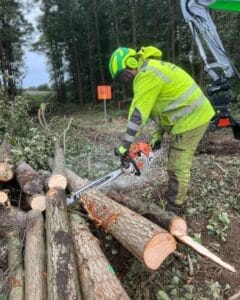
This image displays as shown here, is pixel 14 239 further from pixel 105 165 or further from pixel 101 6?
pixel 101 6

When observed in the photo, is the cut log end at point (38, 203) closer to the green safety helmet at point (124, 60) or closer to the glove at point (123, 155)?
the glove at point (123, 155)

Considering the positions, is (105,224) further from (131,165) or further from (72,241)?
(131,165)

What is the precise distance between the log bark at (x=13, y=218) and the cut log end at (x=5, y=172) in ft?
1.69

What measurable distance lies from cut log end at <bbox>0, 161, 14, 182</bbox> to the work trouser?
1.90 metres

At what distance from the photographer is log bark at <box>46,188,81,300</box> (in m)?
2.98

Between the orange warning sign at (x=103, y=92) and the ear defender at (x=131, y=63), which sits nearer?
the ear defender at (x=131, y=63)

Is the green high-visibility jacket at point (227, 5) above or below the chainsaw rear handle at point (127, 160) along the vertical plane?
above

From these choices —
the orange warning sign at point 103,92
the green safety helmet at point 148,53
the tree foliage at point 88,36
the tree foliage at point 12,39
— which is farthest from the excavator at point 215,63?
the tree foliage at point 12,39

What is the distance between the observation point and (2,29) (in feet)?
74.4

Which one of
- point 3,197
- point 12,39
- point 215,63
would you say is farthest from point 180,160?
point 12,39

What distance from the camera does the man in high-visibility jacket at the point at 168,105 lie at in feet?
12.9

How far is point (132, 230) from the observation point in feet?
11.1

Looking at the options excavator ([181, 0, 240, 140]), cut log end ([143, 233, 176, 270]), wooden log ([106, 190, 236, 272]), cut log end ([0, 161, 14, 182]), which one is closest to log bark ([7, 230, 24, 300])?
cut log end ([0, 161, 14, 182])

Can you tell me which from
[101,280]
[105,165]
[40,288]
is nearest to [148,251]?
[101,280]
